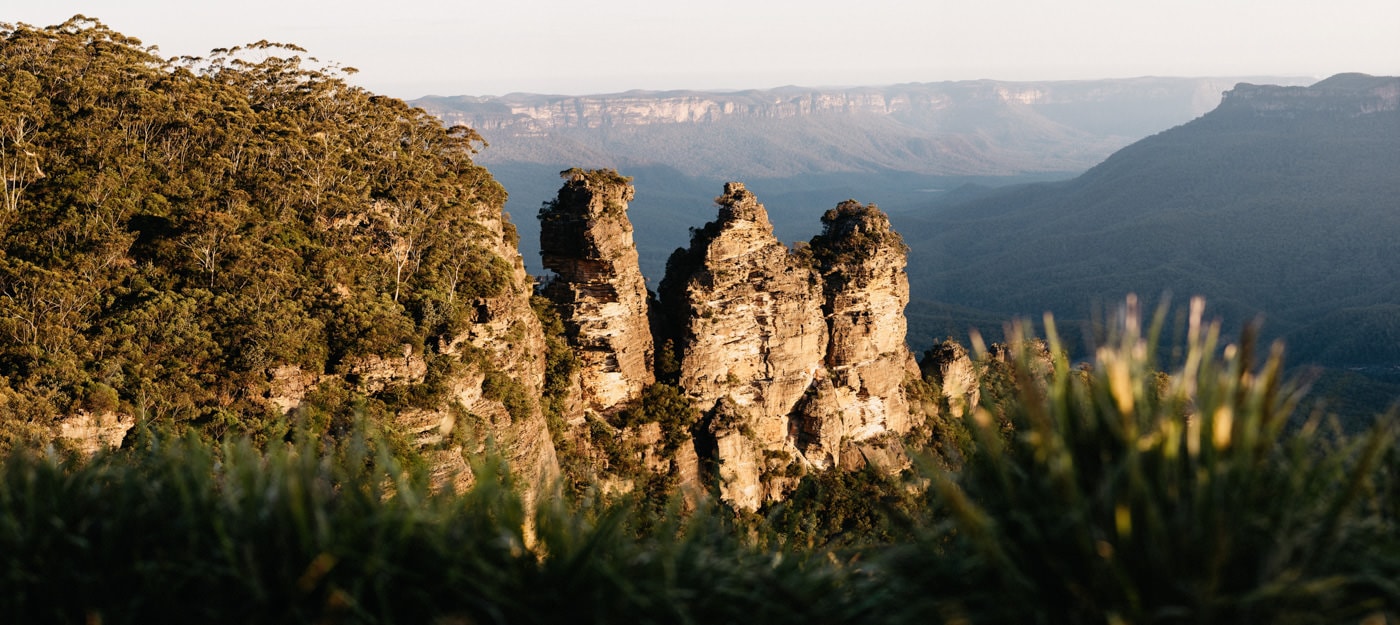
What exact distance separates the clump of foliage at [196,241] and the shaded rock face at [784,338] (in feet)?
26.0

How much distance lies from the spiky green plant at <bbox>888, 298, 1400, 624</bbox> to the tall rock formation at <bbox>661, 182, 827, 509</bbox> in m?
27.9

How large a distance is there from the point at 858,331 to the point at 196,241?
2345cm

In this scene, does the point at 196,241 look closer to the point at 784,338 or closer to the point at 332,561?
the point at 784,338

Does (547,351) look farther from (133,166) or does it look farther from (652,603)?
(652,603)

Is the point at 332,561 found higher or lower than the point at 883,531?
higher

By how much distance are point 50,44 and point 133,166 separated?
1061 cm

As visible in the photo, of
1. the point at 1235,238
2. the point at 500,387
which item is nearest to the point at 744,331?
the point at 500,387

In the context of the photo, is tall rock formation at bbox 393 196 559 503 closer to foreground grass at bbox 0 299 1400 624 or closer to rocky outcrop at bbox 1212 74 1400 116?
foreground grass at bbox 0 299 1400 624

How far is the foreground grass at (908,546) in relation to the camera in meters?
3.98

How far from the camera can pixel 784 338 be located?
114 ft

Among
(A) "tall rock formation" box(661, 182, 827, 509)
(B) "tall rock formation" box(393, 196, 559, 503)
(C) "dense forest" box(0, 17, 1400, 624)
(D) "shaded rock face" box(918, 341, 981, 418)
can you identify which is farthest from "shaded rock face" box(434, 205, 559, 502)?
(D) "shaded rock face" box(918, 341, 981, 418)

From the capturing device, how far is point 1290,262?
427ft

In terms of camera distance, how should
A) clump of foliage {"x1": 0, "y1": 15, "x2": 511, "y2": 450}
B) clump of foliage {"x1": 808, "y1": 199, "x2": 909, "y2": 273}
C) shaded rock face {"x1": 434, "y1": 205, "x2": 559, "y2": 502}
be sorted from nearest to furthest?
clump of foliage {"x1": 0, "y1": 15, "x2": 511, "y2": 450} → shaded rock face {"x1": 434, "y1": 205, "x2": 559, "y2": 502} → clump of foliage {"x1": 808, "y1": 199, "x2": 909, "y2": 273}

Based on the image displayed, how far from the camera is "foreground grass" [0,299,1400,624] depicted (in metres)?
3.98
